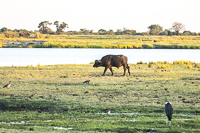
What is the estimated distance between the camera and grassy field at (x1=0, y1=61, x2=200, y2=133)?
11.9m

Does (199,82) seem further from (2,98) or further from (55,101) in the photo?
(2,98)

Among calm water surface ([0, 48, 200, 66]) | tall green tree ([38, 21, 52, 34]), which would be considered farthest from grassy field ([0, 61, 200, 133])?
tall green tree ([38, 21, 52, 34])

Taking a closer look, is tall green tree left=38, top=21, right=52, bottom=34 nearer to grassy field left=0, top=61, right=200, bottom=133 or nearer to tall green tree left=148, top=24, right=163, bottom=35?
tall green tree left=148, top=24, right=163, bottom=35

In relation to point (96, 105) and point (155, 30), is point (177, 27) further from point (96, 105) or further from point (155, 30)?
point (96, 105)

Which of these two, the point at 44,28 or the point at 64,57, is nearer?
the point at 64,57

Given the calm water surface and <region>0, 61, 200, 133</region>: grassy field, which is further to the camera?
the calm water surface

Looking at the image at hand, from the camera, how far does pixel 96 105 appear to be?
608 inches

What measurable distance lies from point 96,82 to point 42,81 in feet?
9.83

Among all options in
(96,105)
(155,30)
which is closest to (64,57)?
(96,105)

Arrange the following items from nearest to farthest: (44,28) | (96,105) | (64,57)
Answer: (96,105)
(64,57)
(44,28)

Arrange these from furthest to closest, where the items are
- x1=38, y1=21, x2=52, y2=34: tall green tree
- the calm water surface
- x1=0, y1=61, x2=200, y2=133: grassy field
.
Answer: x1=38, y1=21, x2=52, y2=34: tall green tree, the calm water surface, x1=0, y1=61, x2=200, y2=133: grassy field

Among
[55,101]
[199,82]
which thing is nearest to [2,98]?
[55,101]

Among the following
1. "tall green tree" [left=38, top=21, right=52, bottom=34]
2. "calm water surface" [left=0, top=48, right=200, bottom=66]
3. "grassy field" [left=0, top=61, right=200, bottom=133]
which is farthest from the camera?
"tall green tree" [left=38, top=21, right=52, bottom=34]

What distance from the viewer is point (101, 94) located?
1806 cm
